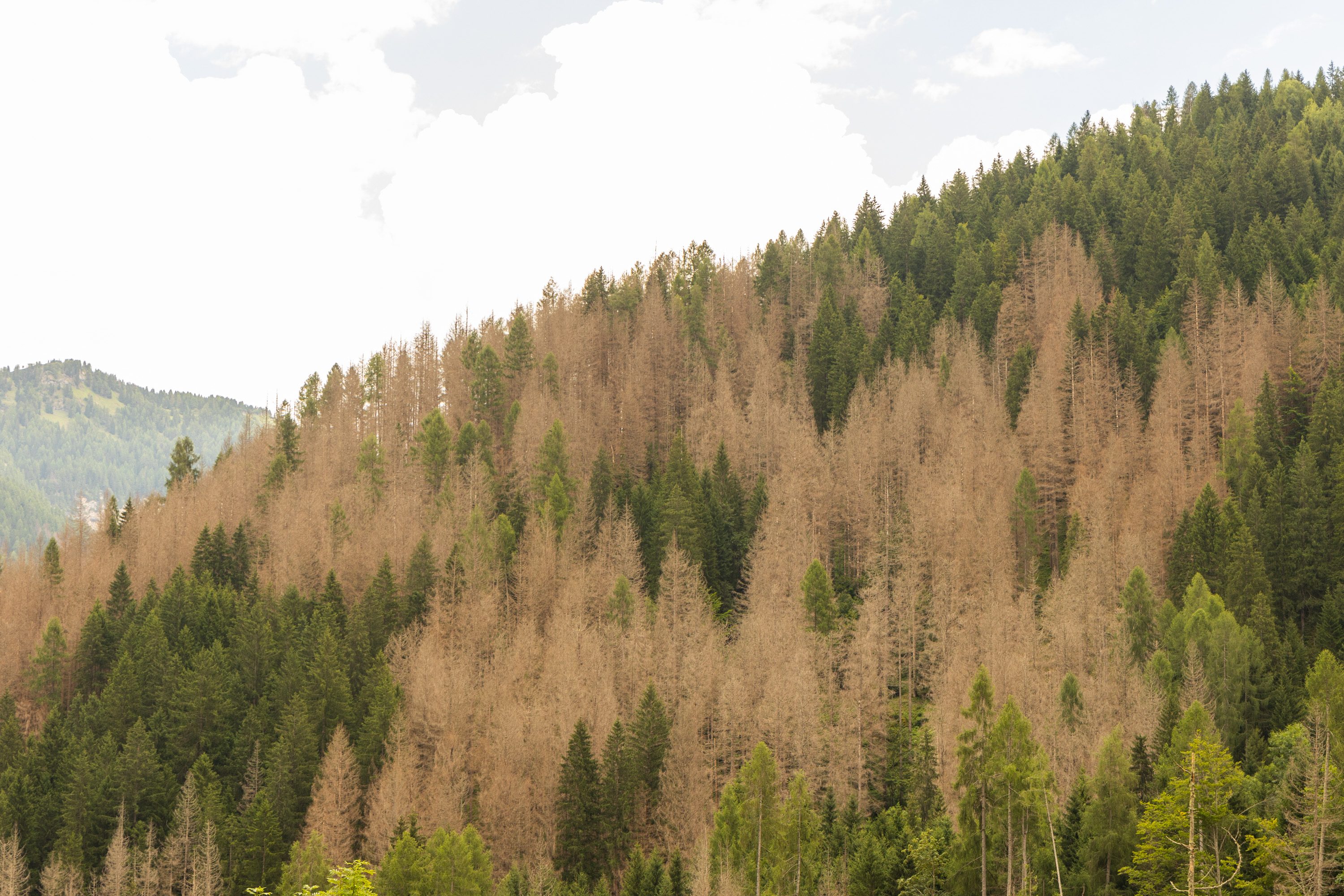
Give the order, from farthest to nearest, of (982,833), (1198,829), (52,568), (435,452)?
(52,568) → (435,452) → (982,833) → (1198,829)

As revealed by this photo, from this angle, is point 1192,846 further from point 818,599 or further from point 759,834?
point 818,599

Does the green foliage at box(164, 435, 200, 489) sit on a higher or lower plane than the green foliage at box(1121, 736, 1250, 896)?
higher

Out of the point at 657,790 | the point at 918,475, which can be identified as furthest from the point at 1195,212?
the point at 657,790

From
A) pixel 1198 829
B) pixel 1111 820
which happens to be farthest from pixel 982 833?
pixel 1198 829

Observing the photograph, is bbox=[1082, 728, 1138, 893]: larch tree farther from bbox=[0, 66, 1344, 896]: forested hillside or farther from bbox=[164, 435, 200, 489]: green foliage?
bbox=[164, 435, 200, 489]: green foliage

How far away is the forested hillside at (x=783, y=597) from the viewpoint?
51.3 m

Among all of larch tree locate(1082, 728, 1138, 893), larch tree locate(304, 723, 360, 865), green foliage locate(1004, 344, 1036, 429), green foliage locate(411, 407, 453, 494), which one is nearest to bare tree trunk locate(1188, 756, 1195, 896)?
larch tree locate(1082, 728, 1138, 893)

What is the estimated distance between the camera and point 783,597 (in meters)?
83.5

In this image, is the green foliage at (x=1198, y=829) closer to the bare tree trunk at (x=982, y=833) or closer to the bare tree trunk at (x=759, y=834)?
the bare tree trunk at (x=982, y=833)

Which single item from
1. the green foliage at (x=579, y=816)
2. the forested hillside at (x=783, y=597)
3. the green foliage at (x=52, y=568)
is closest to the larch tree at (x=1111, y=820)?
the forested hillside at (x=783, y=597)

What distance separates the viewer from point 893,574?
287 ft

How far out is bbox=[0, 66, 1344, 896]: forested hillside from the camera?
168 feet

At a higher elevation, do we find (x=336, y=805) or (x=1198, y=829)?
(x=1198, y=829)

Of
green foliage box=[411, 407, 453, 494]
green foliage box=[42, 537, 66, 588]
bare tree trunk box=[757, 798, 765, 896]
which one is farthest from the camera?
green foliage box=[42, 537, 66, 588]
